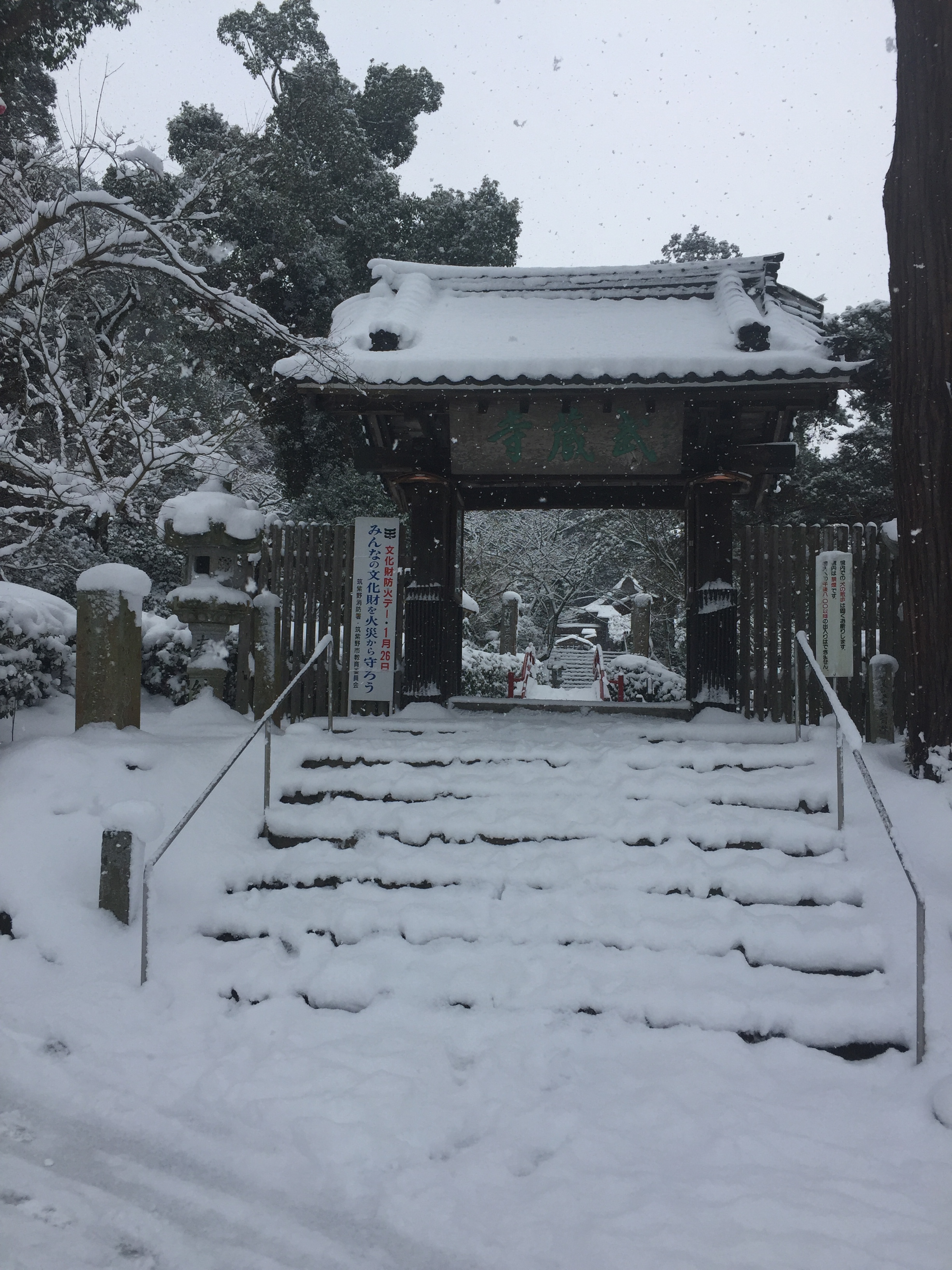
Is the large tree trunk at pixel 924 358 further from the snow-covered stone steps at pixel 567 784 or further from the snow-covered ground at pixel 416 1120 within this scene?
the snow-covered ground at pixel 416 1120

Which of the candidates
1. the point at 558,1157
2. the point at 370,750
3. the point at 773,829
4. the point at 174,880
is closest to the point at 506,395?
the point at 370,750

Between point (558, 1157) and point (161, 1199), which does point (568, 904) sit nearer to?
point (558, 1157)

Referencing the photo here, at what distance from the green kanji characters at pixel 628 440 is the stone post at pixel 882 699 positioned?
9.88ft

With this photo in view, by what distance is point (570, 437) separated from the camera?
28.2 ft

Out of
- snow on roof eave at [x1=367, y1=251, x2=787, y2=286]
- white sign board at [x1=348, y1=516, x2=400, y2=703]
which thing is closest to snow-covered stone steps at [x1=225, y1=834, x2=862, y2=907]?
white sign board at [x1=348, y1=516, x2=400, y2=703]

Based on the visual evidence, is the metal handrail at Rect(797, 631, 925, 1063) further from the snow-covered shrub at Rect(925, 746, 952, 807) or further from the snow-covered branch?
the snow-covered branch

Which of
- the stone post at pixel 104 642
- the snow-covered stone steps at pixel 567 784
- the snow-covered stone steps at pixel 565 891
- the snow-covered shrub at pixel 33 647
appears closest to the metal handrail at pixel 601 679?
the snow-covered stone steps at pixel 567 784

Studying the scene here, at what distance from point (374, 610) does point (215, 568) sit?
164 cm

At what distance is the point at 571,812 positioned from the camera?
597cm

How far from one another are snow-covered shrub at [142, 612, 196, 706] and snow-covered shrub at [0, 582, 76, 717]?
1.08m

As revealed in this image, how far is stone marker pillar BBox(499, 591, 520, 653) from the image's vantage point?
877 inches

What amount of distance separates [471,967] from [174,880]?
6.61 feet

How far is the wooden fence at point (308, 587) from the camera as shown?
28.8ft

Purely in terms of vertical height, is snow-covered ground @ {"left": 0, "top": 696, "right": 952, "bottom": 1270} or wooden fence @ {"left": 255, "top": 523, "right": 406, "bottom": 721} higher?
wooden fence @ {"left": 255, "top": 523, "right": 406, "bottom": 721}
